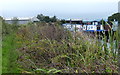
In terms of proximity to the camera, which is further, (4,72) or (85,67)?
(4,72)

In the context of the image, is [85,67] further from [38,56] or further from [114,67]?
[38,56]

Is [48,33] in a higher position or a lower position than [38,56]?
higher

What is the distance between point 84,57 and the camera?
12.0 feet

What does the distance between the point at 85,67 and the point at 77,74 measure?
19 centimetres

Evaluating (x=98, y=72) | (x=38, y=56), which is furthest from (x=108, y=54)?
(x=38, y=56)

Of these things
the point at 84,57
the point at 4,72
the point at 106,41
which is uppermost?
the point at 106,41

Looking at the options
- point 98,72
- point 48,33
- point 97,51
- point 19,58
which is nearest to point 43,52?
point 19,58

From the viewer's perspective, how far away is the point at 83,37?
14.1 ft

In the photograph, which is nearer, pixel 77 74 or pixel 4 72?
pixel 77 74

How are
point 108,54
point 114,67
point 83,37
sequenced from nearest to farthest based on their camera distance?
point 114,67 → point 108,54 → point 83,37

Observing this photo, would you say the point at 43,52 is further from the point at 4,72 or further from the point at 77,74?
the point at 77,74

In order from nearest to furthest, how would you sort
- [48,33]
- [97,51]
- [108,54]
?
[108,54] < [97,51] < [48,33]

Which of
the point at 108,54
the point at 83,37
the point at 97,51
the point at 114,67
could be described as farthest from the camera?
the point at 83,37

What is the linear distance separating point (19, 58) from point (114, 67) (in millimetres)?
2178
